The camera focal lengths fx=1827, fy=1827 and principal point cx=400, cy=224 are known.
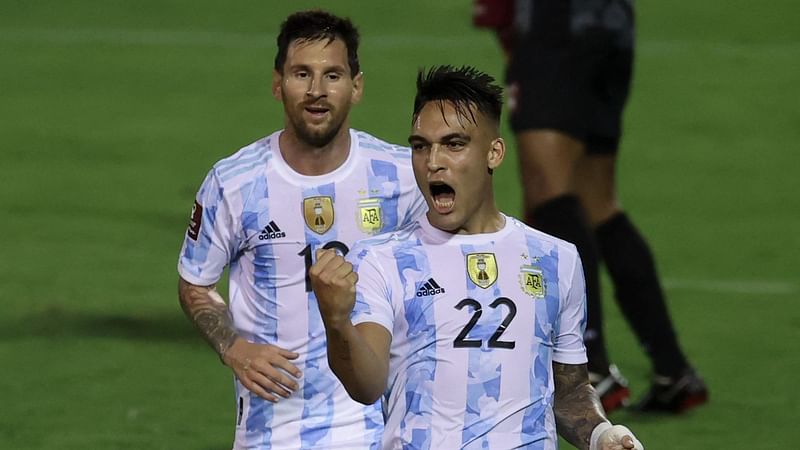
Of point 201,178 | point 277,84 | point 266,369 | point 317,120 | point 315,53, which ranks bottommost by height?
point 201,178

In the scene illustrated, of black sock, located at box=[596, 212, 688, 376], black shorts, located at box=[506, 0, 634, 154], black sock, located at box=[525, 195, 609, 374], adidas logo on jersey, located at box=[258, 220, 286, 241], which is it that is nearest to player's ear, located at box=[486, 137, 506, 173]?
adidas logo on jersey, located at box=[258, 220, 286, 241]

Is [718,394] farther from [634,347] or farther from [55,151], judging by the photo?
[55,151]

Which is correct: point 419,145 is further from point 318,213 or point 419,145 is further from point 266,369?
point 318,213

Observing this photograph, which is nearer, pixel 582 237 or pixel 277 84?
pixel 277 84

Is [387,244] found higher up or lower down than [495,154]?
lower down

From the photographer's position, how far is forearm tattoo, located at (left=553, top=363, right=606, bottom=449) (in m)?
4.59

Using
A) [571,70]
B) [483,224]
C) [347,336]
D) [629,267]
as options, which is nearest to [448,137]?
[483,224]

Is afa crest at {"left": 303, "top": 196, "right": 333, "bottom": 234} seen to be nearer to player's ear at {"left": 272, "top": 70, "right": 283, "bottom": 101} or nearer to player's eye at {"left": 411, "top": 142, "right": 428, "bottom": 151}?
player's ear at {"left": 272, "top": 70, "right": 283, "bottom": 101}

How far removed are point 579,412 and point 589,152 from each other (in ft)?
10.8

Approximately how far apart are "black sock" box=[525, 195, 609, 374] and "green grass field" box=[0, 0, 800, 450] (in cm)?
40

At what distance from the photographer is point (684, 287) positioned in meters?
9.92

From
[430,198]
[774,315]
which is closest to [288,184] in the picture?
[430,198]

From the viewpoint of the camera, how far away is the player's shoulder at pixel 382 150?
18.7 feet

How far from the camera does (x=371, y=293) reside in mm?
4391
